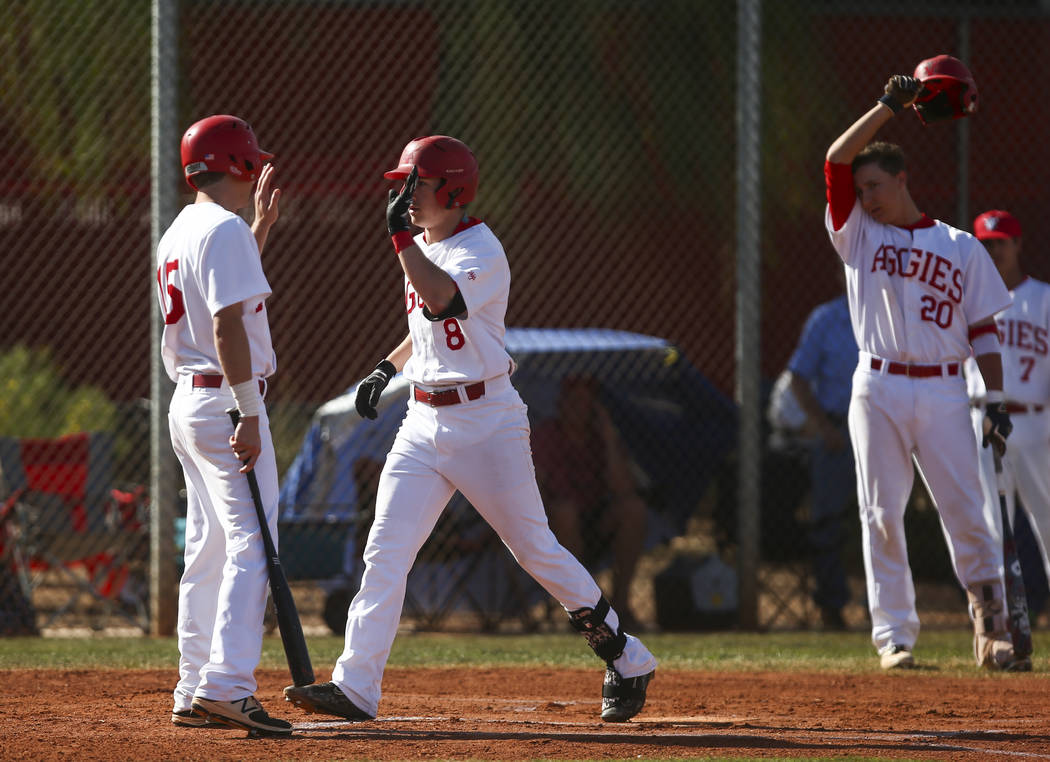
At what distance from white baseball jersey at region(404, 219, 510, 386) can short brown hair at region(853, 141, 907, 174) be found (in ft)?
7.89

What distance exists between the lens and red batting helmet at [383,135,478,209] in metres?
4.71

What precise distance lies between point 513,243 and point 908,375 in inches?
202

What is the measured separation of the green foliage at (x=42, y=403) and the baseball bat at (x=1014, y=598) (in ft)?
20.2

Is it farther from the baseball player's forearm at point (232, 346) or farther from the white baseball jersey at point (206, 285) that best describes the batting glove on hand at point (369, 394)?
the baseball player's forearm at point (232, 346)

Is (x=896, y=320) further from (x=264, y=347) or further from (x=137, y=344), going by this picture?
(x=137, y=344)

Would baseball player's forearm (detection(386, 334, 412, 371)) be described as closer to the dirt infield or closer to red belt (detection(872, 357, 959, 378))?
the dirt infield

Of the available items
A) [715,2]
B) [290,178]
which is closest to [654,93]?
[715,2]

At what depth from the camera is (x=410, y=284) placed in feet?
15.2

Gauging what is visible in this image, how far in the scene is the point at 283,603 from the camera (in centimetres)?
461

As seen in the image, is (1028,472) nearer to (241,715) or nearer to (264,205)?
(264,205)

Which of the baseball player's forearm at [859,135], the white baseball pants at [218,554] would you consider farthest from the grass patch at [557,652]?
the baseball player's forearm at [859,135]

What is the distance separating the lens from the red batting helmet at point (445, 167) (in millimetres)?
4715

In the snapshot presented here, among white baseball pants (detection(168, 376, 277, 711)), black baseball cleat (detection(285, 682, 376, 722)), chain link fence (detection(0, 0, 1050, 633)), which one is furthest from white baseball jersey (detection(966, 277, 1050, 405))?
white baseball pants (detection(168, 376, 277, 711))

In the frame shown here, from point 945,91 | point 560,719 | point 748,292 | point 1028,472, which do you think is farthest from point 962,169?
point 560,719
